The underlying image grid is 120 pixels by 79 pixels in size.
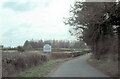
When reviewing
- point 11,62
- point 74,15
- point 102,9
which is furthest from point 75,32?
point 11,62

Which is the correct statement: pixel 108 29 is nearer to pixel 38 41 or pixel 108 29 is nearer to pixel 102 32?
pixel 102 32

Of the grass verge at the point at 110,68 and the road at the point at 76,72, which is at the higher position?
the grass verge at the point at 110,68

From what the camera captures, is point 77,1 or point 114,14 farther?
point 77,1

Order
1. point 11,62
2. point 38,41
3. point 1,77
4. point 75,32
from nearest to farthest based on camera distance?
1. point 1,77
2. point 11,62
3. point 75,32
4. point 38,41

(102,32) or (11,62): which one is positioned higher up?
(102,32)

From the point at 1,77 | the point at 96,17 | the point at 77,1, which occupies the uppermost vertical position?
the point at 77,1

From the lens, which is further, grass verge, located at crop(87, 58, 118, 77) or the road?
the road

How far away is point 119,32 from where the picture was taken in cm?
1897

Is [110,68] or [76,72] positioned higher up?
[110,68]

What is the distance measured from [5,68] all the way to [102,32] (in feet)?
49.3

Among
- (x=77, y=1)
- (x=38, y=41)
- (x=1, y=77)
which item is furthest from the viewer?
(x=38, y=41)

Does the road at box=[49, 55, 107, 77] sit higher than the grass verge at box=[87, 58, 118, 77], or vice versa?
the grass verge at box=[87, 58, 118, 77]

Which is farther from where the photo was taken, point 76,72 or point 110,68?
point 76,72

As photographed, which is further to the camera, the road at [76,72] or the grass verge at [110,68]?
the road at [76,72]
